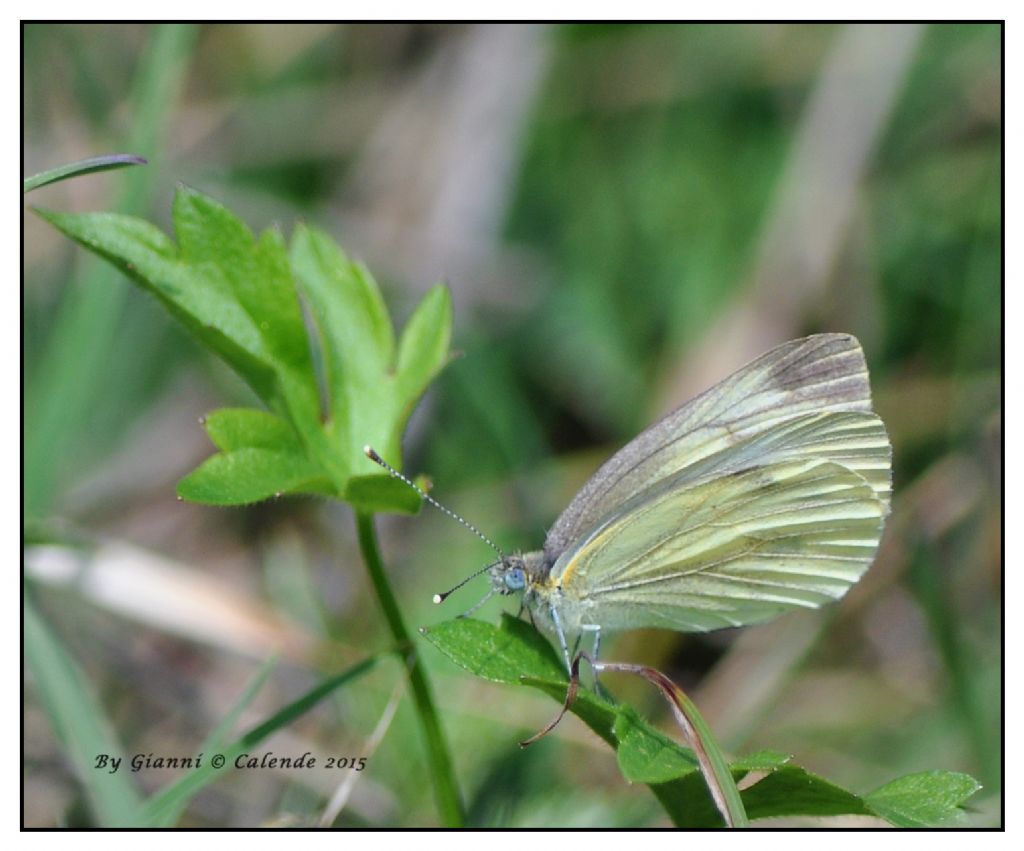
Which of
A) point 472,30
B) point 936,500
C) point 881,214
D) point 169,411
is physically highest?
point 472,30

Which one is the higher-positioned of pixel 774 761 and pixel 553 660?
pixel 553 660

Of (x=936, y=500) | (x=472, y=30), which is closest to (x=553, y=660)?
(x=936, y=500)

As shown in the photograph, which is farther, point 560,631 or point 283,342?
point 560,631

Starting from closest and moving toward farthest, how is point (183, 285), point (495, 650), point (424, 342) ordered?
point (495, 650) < point (183, 285) < point (424, 342)

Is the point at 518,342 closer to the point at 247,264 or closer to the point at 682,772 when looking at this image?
the point at 247,264

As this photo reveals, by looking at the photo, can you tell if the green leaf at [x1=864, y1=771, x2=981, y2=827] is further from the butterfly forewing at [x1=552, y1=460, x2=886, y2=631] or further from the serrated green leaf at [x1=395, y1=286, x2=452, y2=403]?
the serrated green leaf at [x1=395, y1=286, x2=452, y2=403]

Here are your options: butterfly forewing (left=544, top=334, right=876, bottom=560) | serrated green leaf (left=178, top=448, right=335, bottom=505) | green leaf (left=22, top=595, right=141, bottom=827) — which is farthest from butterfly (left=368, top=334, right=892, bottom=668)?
green leaf (left=22, top=595, right=141, bottom=827)

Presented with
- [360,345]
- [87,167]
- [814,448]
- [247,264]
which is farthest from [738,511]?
[87,167]

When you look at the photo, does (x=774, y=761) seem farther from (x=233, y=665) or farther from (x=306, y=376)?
(x=233, y=665)
